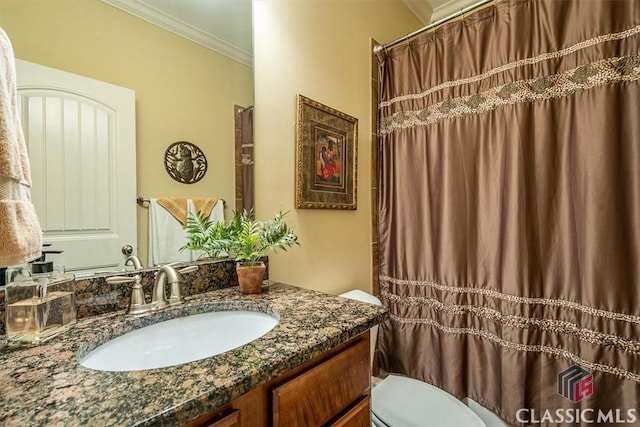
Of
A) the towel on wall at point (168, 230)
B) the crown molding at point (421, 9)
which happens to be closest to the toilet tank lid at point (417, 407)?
the towel on wall at point (168, 230)

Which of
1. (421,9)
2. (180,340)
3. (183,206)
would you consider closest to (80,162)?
(183,206)

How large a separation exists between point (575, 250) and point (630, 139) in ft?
1.44

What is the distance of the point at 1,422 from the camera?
1.26ft

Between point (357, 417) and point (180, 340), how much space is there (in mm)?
494

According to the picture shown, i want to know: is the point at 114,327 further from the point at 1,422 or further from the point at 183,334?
the point at 1,422

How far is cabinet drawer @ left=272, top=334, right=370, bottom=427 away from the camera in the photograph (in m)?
0.56

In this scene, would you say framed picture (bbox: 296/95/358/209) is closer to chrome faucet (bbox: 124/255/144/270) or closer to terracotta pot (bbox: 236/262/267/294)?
terracotta pot (bbox: 236/262/267/294)

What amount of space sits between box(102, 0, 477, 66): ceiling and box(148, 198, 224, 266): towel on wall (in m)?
0.56

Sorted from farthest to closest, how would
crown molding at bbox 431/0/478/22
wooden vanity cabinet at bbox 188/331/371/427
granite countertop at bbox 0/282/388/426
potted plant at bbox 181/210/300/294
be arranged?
crown molding at bbox 431/0/478/22, potted plant at bbox 181/210/300/294, wooden vanity cabinet at bbox 188/331/371/427, granite countertop at bbox 0/282/388/426

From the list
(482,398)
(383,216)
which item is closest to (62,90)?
(383,216)

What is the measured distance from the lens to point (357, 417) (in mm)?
722

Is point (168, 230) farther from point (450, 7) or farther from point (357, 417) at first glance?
point (450, 7)

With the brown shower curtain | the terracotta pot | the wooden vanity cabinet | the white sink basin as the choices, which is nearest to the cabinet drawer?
the wooden vanity cabinet

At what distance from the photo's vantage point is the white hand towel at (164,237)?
0.91 m
